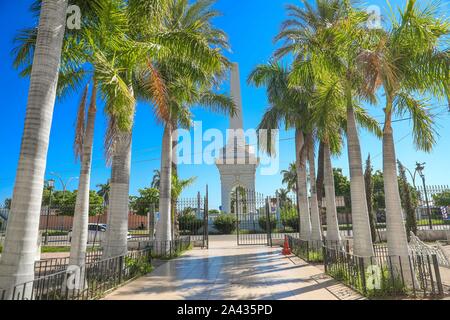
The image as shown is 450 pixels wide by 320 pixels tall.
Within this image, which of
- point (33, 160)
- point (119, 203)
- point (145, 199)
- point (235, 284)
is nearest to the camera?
point (33, 160)

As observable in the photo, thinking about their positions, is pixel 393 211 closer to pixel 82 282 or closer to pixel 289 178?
pixel 82 282

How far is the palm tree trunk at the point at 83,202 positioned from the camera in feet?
22.4

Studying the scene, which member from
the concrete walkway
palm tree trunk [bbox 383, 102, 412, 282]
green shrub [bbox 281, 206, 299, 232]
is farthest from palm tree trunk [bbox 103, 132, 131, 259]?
green shrub [bbox 281, 206, 299, 232]

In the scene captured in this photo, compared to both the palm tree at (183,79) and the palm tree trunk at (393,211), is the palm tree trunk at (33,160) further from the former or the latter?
the palm tree trunk at (393,211)

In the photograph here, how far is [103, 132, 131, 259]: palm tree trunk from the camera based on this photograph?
8.70 m

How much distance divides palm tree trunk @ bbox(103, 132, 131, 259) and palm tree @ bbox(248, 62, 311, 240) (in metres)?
6.91

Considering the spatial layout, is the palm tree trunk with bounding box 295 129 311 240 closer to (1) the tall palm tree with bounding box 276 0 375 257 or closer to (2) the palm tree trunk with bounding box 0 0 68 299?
(1) the tall palm tree with bounding box 276 0 375 257

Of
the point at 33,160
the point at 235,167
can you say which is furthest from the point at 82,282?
the point at 235,167

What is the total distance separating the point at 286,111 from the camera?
44.2 ft

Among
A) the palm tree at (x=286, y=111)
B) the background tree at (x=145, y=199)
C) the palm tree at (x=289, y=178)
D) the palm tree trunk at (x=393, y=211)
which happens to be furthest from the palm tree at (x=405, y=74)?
the palm tree at (x=289, y=178)

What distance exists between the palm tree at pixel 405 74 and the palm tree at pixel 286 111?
5237mm

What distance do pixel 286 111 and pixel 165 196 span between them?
22.1ft
